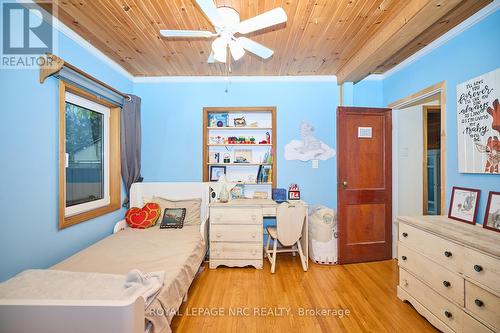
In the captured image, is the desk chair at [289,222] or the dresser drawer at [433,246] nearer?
the dresser drawer at [433,246]

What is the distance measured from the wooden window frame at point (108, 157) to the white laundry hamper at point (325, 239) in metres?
2.59

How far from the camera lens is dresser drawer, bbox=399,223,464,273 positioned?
1.58 metres

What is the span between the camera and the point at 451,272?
1611 mm

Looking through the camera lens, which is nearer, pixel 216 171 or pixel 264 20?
pixel 264 20

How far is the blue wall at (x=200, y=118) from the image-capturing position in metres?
3.32

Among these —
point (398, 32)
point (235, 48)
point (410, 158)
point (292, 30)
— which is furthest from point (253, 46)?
point (410, 158)

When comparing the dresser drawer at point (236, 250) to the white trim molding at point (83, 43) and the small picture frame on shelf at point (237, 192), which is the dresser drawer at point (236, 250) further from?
the white trim molding at point (83, 43)

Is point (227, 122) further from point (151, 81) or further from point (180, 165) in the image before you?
point (151, 81)

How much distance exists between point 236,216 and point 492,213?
2291 millimetres

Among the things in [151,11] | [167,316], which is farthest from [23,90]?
[167,316]

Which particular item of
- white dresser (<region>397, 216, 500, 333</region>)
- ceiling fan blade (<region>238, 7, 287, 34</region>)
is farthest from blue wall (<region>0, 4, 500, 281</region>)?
ceiling fan blade (<region>238, 7, 287, 34</region>)

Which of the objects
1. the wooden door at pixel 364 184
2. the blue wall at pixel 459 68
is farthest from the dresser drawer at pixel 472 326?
the wooden door at pixel 364 184

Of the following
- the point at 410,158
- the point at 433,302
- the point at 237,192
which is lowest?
the point at 433,302

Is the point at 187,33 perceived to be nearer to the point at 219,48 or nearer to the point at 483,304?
the point at 219,48
